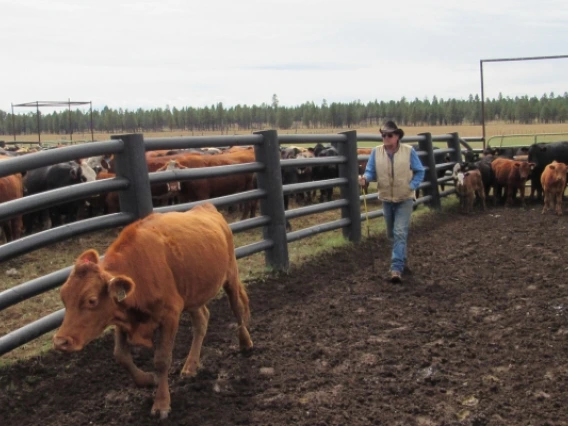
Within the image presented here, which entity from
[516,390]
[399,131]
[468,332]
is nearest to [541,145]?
[399,131]

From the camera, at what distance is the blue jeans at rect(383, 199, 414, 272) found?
803cm

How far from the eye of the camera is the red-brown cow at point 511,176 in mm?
15641

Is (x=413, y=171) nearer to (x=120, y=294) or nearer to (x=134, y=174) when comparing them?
(x=134, y=174)

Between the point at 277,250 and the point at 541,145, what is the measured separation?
10.9 meters

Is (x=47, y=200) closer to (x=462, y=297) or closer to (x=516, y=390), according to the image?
(x=516, y=390)

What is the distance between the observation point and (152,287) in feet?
14.3

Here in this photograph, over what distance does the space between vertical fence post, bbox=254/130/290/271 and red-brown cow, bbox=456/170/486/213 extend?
729 centimetres

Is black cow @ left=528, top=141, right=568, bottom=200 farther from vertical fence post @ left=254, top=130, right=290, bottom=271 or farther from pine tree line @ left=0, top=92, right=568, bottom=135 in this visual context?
pine tree line @ left=0, top=92, right=568, bottom=135

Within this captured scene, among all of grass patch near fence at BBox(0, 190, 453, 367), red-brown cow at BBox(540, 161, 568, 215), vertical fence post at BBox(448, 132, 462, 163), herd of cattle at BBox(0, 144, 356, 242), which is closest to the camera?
grass patch near fence at BBox(0, 190, 453, 367)

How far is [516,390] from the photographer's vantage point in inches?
178

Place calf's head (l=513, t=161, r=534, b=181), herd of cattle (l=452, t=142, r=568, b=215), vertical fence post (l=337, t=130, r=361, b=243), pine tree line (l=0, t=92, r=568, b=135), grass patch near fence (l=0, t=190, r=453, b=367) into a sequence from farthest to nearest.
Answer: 1. pine tree line (l=0, t=92, r=568, b=135)
2. calf's head (l=513, t=161, r=534, b=181)
3. herd of cattle (l=452, t=142, r=568, b=215)
4. vertical fence post (l=337, t=130, r=361, b=243)
5. grass patch near fence (l=0, t=190, r=453, b=367)

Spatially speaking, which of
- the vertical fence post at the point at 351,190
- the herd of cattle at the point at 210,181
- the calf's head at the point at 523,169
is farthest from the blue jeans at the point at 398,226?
the calf's head at the point at 523,169

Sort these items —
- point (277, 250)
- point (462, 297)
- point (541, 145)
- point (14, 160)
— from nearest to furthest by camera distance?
point (14, 160) < point (462, 297) < point (277, 250) < point (541, 145)

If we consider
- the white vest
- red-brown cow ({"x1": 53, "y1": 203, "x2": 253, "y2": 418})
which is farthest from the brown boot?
red-brown cow ({"x1": 53, "y1": 203, "x2": 253, "y2": 418})
